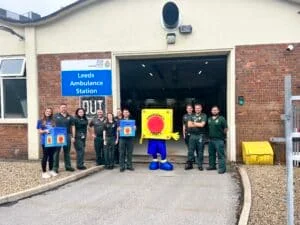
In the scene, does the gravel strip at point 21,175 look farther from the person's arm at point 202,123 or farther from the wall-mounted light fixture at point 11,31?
the wall-mounted light fixture at point 11,31

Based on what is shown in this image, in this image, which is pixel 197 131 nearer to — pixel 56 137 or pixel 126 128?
pixel 126 128

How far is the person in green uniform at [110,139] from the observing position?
12.0 m

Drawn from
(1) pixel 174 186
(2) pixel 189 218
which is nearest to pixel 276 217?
(2) pixel 189 218

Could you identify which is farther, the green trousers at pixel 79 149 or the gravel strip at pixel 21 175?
the green trousers at pixel 79 149

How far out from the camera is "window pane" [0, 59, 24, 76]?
567 inches

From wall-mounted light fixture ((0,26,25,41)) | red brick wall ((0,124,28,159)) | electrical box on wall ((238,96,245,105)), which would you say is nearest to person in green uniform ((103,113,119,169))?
red brick wall ((0,124,28,159))

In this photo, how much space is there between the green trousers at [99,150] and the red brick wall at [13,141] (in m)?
3.07

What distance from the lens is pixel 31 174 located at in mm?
10977

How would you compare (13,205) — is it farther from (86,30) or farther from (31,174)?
(86,30)

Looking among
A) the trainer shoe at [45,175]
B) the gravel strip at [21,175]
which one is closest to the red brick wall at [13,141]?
the gravel strip at [21,175]

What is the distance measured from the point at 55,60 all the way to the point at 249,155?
21.5ft

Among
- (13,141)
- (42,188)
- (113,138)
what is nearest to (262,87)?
(113,138)

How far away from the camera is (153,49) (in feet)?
43.9

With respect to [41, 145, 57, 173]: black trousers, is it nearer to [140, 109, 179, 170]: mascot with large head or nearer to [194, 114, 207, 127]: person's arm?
[140, 109, 179, 170]: mascot with large head
